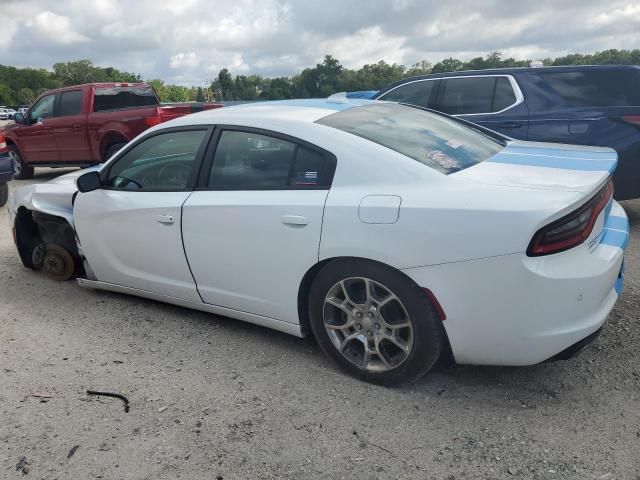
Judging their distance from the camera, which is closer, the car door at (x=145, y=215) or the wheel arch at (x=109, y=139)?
the car door at (x=145, y=215)

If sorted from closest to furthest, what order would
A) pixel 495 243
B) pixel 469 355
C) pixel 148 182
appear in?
pixel 495 243 → pixel 469 355 → pixel 148 182

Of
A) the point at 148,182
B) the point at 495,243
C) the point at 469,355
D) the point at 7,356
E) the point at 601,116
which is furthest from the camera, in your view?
the point at 601,116

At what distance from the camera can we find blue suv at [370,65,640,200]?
5460mm

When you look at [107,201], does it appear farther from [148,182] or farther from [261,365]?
[261,365]

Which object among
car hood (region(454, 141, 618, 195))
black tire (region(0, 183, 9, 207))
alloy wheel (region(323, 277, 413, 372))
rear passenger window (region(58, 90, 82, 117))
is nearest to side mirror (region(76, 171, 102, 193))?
alloy wheel (region(323, 277, 413, 372))

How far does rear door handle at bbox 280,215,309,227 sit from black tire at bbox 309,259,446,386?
0.26 m

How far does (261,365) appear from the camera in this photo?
3252 mm

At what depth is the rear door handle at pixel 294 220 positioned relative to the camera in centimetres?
292

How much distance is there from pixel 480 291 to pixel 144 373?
195 cm

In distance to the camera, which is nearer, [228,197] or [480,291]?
[480,291]

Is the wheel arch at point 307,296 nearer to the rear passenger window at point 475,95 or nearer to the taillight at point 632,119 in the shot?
the taillight at point 632,119

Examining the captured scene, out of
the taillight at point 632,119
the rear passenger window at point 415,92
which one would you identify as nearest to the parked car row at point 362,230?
the taillight at point 632,119

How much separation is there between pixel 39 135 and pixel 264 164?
9.25 metres

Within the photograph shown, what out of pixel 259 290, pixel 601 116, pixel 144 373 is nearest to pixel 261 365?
pixel 259 290
